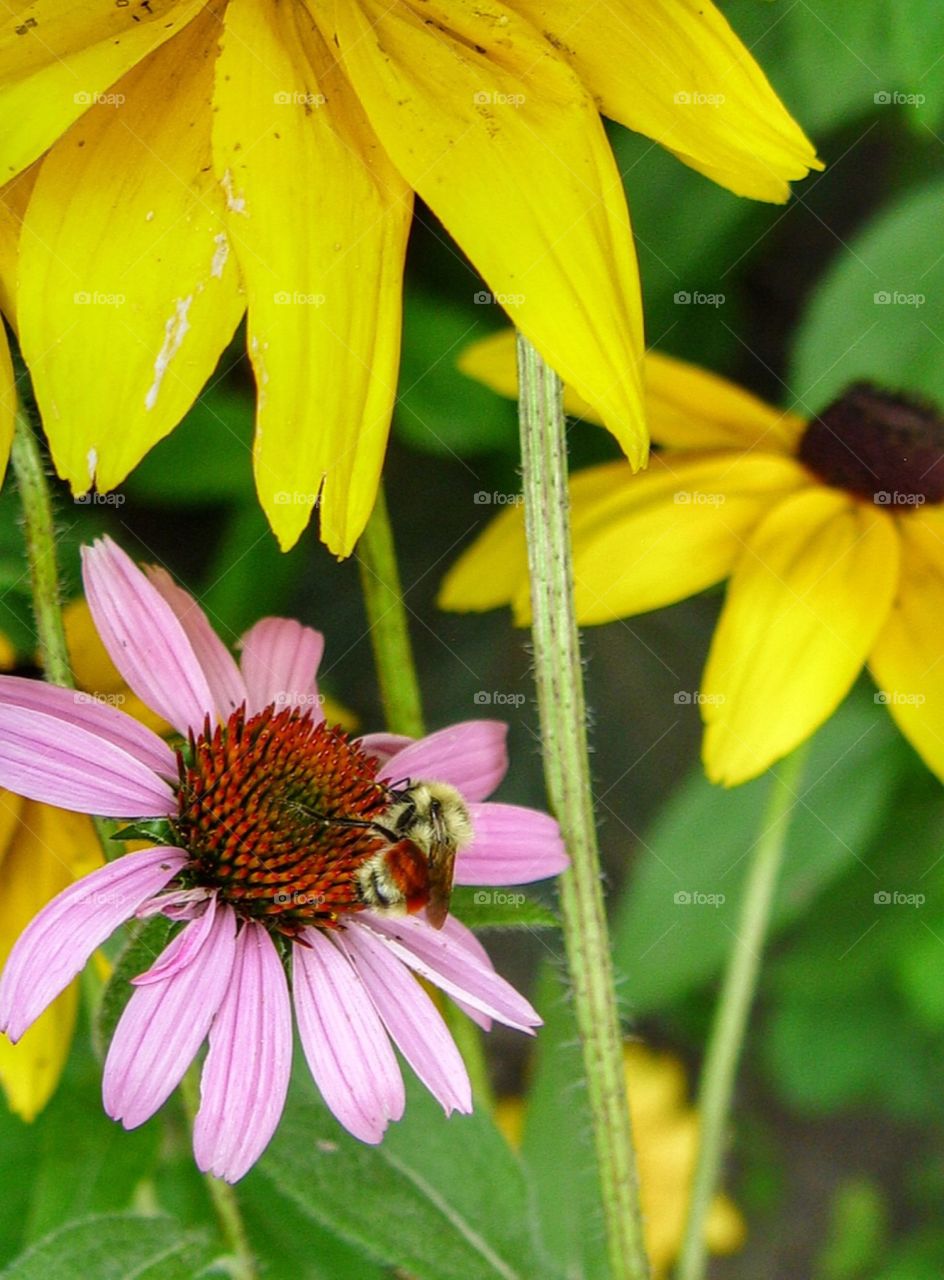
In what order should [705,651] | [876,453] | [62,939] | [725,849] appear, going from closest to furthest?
[62,939] < [876,453] < [725,849] < [705,651]

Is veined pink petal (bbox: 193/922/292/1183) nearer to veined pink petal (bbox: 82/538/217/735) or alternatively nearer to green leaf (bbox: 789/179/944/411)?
veined pink petal (bbox: 82/538/217/735)

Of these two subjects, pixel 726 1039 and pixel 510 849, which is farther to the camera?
pixel 726 1039

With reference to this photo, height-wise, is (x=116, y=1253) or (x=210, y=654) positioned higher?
(x=210, y=654)

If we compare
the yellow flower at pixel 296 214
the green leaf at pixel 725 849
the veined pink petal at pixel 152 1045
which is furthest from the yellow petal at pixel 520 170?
the green leaf at pixel 725 849

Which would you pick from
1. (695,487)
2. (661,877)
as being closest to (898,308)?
(695,487)

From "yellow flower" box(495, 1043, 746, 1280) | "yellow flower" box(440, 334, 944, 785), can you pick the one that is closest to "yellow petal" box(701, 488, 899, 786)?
"yellow flower" box(440, 334, 944, 785)

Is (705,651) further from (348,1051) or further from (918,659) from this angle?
(348,1051)

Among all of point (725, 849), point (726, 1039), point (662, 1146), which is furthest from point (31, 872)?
point (662, 1146)

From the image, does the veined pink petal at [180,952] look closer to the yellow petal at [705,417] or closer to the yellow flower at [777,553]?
the yellow flower at [777,553]
